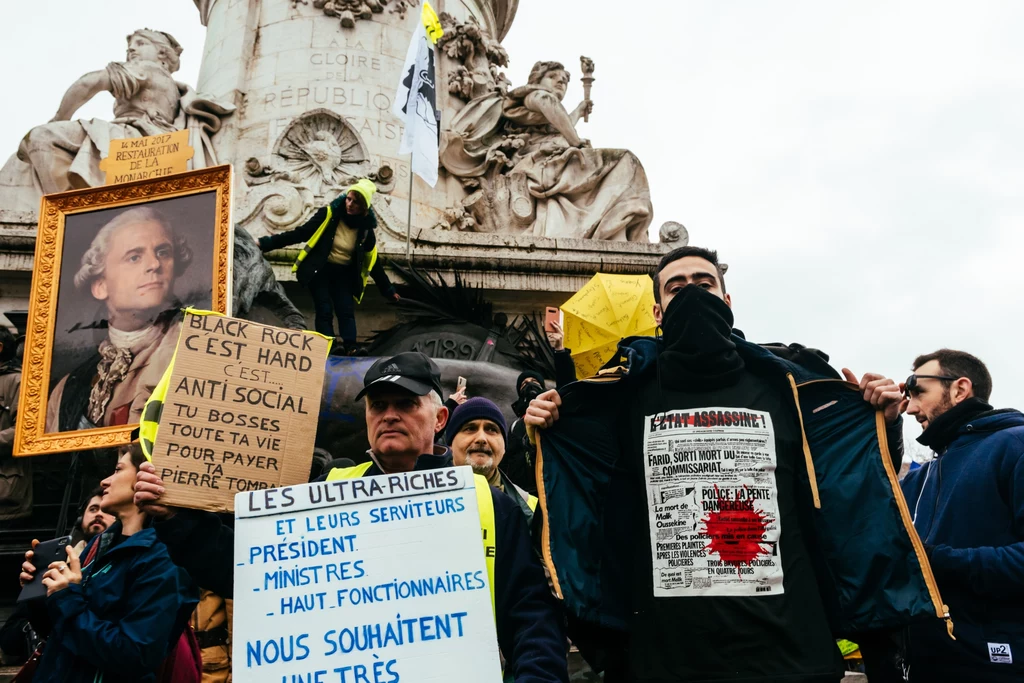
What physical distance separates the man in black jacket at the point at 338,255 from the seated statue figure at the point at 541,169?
12.0 ft

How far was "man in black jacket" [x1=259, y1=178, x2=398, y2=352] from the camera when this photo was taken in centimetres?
810

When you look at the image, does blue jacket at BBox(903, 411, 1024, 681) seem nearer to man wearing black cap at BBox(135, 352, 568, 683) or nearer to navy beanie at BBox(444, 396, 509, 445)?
man wearing black cap at BBox(135, 352, 568, 683)

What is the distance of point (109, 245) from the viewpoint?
25.2 feet

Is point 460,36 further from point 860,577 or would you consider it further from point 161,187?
point 860,577

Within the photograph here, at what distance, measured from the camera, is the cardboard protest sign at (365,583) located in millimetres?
2604

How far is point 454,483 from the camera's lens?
9.30 ft

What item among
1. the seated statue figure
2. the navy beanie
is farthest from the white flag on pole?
the navy beanie

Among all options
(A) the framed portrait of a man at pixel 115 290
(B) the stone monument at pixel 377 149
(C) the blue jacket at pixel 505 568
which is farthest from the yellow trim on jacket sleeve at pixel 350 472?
(B) the stone monument at pixel 377 149

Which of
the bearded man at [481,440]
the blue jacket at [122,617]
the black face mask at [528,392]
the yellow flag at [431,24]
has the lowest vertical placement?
the blue jacket at [122,617]

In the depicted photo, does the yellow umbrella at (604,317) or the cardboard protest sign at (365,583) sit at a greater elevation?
the yellow umbrella at (604,317)

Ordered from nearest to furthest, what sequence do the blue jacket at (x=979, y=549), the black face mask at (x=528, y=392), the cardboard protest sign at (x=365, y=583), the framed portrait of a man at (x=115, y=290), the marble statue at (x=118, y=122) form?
the cardboard protest sign at (x=365, y=583) → the blue jacket at (x=979, y=549) → the black face mask at (x=528, y=392) → the framed portrait of a man at (x=115, y=290) → the marble statue at (x=118, y=122)

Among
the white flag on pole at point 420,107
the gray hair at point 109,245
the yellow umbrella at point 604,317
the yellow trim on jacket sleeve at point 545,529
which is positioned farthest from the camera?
the white flag on pole at point 420,107

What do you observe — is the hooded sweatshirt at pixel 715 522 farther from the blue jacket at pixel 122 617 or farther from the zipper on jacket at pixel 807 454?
the blue jacket at pixel 122 617

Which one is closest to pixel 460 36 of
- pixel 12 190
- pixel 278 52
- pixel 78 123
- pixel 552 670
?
pixel 278 52
